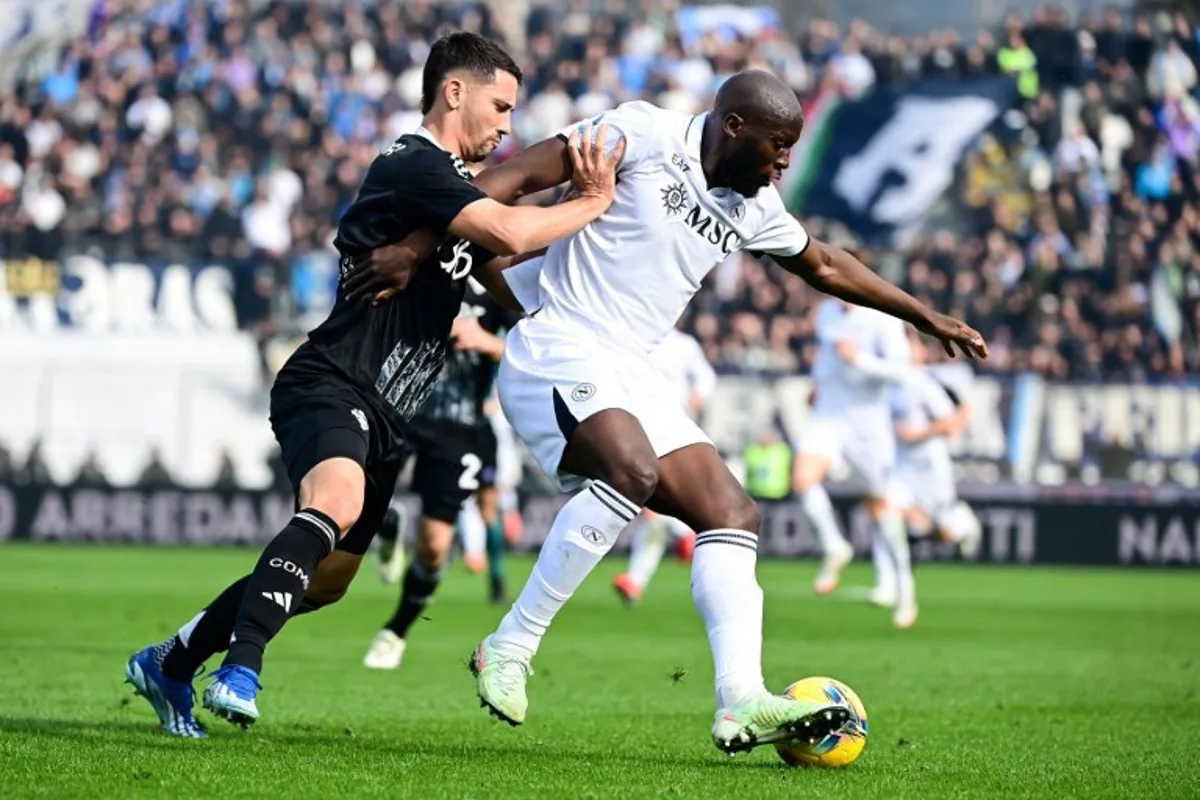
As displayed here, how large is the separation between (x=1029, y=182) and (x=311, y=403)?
24061 mm

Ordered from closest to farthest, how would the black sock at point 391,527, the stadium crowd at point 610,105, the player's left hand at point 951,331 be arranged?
the player's left hand at point 951,331 < the black sock at point 391,527 < the stadium crowd at point 610,105

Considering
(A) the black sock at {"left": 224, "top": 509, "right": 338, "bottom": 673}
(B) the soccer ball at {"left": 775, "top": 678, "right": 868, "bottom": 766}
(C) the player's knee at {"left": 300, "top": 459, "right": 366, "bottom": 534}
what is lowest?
(B) the soccer ball at {"left": 775, "top": 678, "right": 868, "bottom": 766}

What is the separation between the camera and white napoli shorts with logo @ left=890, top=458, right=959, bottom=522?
1853 cm

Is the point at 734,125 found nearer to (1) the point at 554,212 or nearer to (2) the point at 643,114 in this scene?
(2) the point at 643,114

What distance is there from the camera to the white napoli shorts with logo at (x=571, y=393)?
23.3 ft

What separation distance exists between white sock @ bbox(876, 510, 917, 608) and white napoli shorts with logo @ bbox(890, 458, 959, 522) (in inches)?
50.4

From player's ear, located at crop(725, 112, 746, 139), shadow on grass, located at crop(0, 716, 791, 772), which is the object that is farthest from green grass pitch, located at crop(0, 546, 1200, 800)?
player's ear, located at crop(725, 112, 746, 139)

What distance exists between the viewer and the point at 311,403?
7078 millimetres

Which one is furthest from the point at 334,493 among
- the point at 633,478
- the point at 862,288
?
the point at 862,288

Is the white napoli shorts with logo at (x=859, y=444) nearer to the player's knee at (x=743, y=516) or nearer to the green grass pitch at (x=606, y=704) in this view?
the green grass pitch at (x=606, y=704)

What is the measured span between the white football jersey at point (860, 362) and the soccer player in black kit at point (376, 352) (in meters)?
9.25

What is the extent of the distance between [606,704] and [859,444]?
811 centimetres

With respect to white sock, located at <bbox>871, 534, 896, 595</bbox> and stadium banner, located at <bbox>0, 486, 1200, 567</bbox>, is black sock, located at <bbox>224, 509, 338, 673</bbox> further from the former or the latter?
stadium banner, located at <bbox>0, 486, 1200, 567</bbox>

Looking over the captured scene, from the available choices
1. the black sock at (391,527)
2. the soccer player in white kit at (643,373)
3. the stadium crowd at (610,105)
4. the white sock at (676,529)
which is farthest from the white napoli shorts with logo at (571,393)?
the stadium crowd at (610,105)
